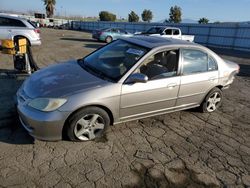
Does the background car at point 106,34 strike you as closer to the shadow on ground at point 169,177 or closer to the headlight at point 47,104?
the headlight at point 47,104

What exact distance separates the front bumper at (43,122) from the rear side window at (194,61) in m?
2.44

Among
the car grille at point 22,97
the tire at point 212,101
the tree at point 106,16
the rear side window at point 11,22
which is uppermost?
the tree at point 106,16

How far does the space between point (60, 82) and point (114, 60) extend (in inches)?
46.9

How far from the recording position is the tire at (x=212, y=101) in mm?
4809

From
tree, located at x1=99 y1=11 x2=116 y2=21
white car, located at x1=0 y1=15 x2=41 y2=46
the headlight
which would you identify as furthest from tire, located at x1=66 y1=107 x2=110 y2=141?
tree, located at x1=99 y1=11 x2=116 y2=21

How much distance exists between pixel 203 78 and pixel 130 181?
269cm

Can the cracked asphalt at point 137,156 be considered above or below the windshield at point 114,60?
below

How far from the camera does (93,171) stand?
9.56 ft

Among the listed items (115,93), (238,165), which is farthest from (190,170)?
(115,93)

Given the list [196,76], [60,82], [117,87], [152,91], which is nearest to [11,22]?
[60,82]

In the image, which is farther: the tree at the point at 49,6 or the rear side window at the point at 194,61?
the tree at the point at 49,6

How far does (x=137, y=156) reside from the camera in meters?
3.29

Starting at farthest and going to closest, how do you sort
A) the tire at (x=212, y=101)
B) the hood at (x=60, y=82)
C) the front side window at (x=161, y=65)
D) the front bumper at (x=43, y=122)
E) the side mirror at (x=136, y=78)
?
the tire at (x=212, y=101)
the front side window at (x=161, y=65)
the side mirror at (x=136, y=78)
the hood at (x=60, y=82)
the front bumper at (x=43, y=122)

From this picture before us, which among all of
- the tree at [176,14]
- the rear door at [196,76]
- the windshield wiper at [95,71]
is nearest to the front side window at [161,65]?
the rear door at [196,76]
